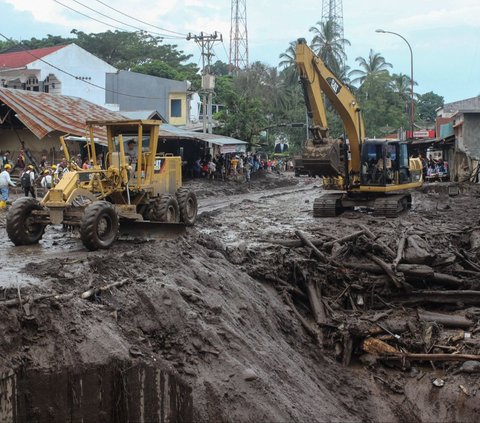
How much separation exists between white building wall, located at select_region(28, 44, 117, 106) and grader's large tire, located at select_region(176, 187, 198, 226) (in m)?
28.7

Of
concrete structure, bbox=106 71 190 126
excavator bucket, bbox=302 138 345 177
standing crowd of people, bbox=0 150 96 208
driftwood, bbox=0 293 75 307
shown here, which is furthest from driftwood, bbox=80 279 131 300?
concrete structure, bbox=106 71 190 126

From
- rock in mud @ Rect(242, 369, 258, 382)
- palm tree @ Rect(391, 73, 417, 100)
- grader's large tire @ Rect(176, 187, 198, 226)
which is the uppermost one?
palm tree @ Rect(391, 73, 417, 100)

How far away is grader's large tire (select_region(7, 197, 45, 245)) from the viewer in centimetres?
1292

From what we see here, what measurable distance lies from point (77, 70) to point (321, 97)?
97.9 feet

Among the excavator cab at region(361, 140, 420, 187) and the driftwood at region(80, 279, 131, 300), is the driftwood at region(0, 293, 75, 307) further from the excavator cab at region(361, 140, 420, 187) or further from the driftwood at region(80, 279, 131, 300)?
the excavator cab at region(361, 140, 420, 187)

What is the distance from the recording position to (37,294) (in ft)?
27.7

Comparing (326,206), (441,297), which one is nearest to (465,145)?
(326,206)

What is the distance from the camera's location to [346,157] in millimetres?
21453

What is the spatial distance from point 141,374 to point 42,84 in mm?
38672

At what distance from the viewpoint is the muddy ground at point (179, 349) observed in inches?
292

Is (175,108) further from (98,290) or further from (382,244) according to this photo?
(98,290)

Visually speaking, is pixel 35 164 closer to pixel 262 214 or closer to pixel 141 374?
pixel 262 214

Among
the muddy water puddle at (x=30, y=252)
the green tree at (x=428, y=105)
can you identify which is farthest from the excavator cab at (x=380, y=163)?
the green tree at (x=428, y=105)

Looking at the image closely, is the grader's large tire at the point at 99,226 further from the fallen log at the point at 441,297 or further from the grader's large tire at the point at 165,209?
the fallen log at the point at 441,297
